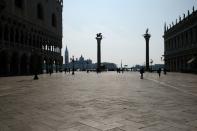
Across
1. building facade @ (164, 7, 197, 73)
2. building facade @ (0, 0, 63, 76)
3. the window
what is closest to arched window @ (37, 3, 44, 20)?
building facade @ (0, 0, 63, 76)

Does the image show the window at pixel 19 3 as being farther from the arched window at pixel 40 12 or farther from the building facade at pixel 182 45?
the building facade at pixel 182 45

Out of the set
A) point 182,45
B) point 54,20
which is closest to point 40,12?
point 54,20

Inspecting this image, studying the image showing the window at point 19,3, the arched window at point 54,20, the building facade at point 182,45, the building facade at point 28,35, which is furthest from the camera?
the arched window at point 54,20

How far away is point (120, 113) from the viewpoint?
8867mm

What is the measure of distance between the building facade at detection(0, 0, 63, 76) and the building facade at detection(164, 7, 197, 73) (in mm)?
32367

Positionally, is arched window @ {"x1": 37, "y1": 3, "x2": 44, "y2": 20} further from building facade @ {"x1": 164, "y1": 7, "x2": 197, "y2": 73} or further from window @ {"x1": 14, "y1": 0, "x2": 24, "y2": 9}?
building facade @ {"x1": 164, "y1": 7, "x2": 197, "y2": 73}

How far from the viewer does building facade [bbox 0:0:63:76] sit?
149 ft

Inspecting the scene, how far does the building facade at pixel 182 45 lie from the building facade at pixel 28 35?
32.4m

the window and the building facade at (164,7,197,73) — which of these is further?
the building facade at (164,7,197,73)

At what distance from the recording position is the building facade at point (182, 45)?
2383 inches

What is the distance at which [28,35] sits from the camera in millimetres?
54031

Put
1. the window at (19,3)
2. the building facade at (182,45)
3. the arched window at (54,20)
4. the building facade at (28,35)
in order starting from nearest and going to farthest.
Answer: the building facade at (28,35) < the window at (19,3) < the building facade at (182,45) < the arched window at (54,20)

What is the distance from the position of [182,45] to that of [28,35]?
38.7 metres

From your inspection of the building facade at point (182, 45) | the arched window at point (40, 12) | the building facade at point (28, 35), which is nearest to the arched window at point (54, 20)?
the building facade at point (28, 35)
